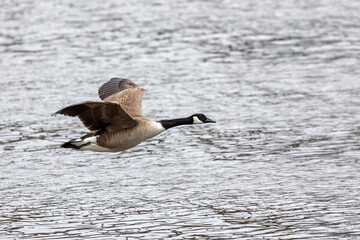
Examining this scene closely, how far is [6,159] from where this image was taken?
982cm

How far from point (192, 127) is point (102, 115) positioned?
3.37 meters

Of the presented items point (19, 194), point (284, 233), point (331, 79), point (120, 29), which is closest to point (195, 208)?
point (284, 233)

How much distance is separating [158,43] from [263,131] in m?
6.23

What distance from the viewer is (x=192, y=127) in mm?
11516

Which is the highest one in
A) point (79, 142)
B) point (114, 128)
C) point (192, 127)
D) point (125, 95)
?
point (125, 95)

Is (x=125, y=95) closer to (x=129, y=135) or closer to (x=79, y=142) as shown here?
(x=129, y=135)

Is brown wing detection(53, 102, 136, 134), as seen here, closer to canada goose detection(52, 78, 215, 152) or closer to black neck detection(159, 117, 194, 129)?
canada goose detection(52, 78, 215, 152)

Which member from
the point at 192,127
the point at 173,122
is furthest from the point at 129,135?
the point at 192,127

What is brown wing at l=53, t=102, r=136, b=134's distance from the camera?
25.8 ft

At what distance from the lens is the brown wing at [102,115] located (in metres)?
7.87

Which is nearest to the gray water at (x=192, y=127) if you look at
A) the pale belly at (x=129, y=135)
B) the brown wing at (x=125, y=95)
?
the pale belly at (x=129, y=135)

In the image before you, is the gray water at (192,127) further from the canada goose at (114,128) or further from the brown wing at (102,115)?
the brown wing at (102,115)

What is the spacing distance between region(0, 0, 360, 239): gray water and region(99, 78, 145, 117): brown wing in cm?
78

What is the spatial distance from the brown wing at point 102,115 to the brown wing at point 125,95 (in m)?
0.50
